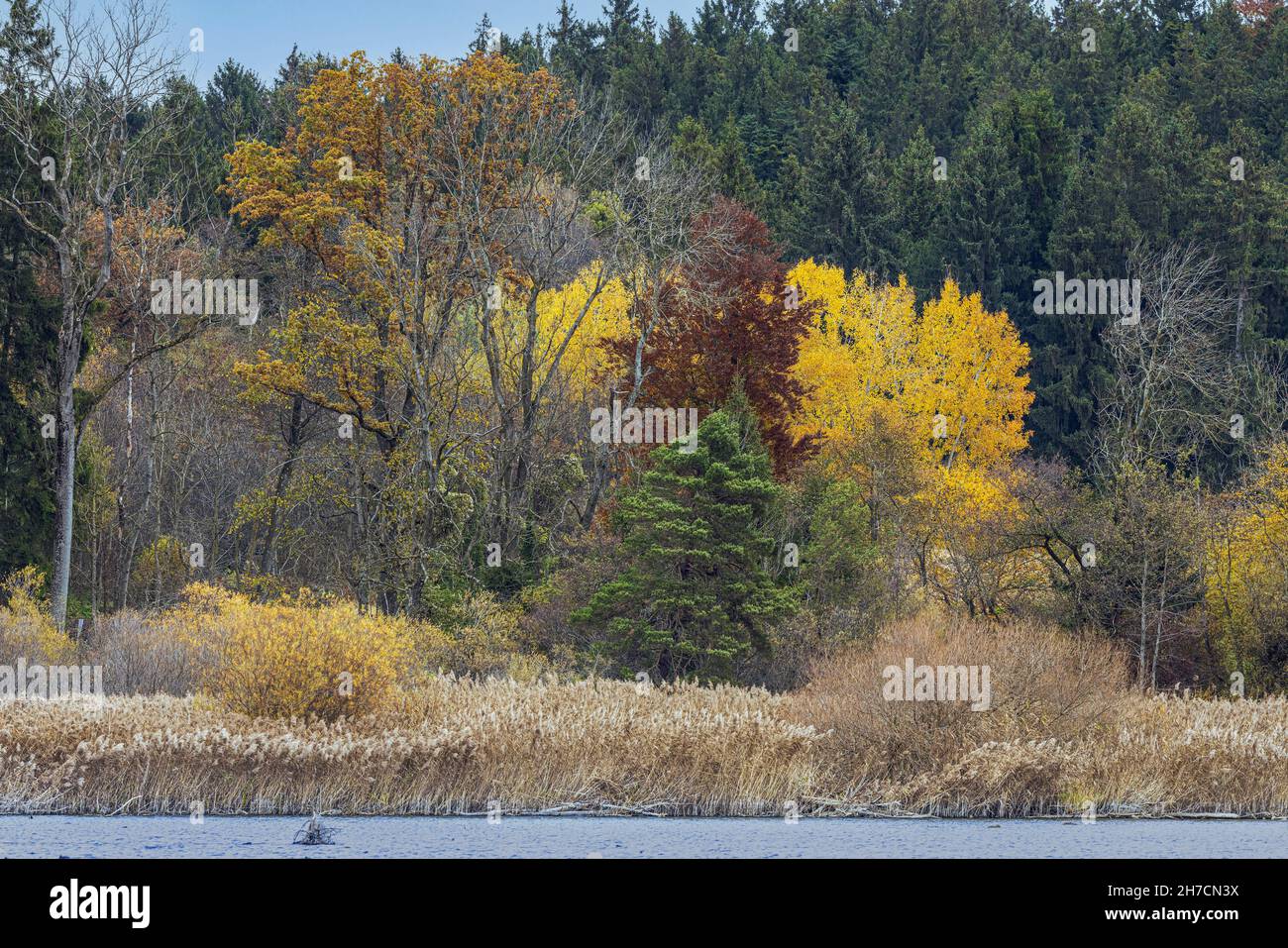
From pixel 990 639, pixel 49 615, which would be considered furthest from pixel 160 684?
pixel 990 639

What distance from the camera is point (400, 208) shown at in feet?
138

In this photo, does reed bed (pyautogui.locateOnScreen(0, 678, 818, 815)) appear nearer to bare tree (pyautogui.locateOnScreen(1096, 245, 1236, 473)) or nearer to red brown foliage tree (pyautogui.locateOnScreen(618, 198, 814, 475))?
bare tree (pyautogui.locateOnScreen(1096, 245, 1236, 473))

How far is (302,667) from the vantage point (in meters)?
22.3

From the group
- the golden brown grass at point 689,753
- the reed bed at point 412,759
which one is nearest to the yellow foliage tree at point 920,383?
the golden brown grass at point 689,753

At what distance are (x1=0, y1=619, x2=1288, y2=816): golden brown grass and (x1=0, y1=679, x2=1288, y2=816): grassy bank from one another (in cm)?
3

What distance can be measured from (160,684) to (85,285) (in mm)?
15001

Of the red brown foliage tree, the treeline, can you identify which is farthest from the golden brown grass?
the treeline

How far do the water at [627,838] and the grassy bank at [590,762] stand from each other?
0.48 meters

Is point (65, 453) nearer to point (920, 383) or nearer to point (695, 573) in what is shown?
point (695, 573)

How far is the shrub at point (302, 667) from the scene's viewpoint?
874 inches

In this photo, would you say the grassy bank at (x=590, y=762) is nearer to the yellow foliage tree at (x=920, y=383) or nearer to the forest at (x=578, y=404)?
the forest at (x=578, y=404)

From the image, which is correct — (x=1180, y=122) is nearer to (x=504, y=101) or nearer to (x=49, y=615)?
(x=504, y=101)

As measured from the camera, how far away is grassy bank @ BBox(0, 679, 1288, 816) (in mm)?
20750

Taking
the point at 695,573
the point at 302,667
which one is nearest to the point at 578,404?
the point at 695,573
